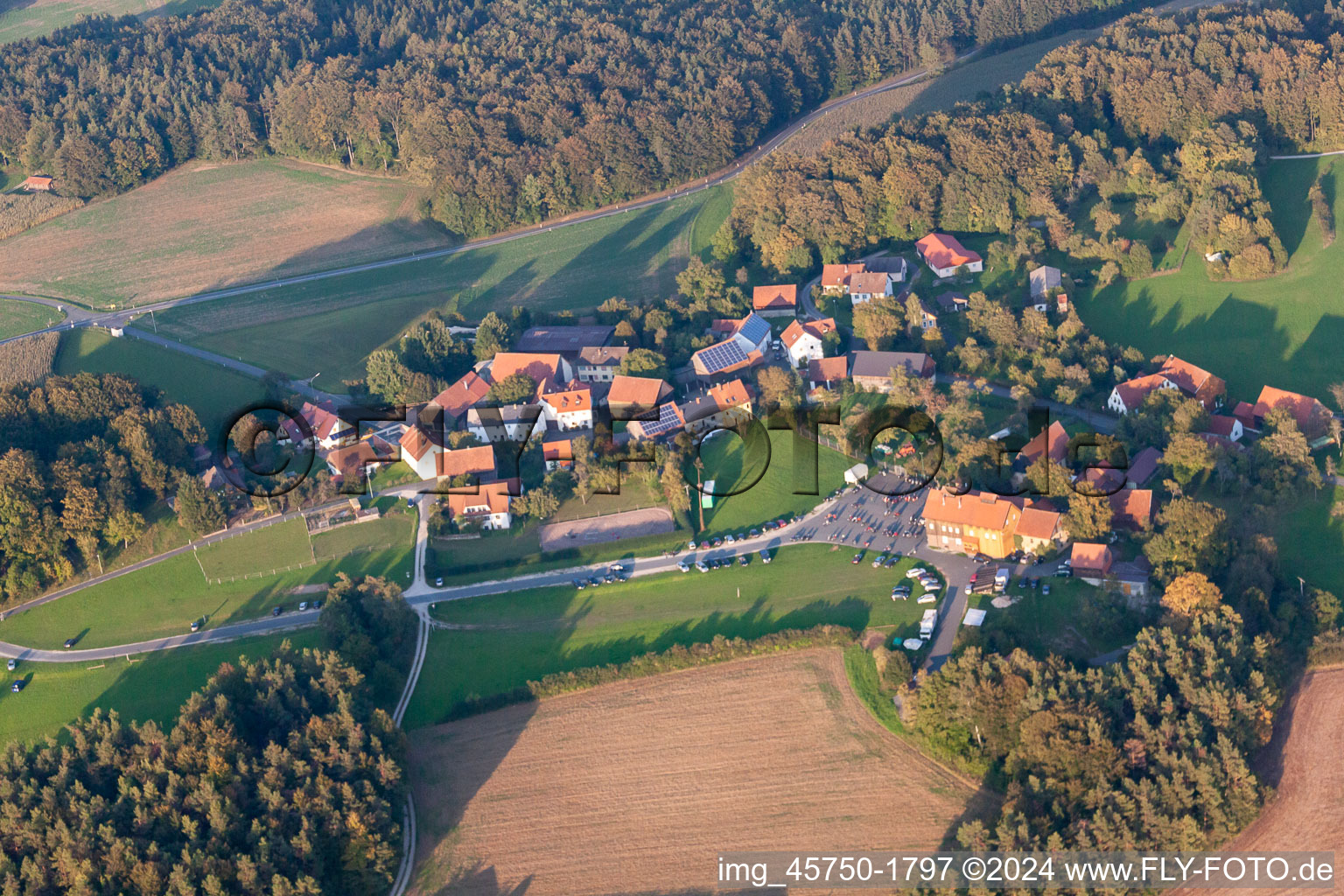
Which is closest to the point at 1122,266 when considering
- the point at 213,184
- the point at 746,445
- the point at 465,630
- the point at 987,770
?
the point at 746,445

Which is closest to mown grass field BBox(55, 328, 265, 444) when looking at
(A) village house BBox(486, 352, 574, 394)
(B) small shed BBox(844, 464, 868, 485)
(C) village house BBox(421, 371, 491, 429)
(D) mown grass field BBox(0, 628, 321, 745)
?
(C) village house BBox(421, 371, 491, 429)

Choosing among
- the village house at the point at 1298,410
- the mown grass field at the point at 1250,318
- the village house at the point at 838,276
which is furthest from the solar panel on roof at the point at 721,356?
the village house at the point at 1298,410

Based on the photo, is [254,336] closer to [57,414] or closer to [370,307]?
[370,307]

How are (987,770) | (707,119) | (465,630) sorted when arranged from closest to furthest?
(987,770) < (465,630) < (707,119)

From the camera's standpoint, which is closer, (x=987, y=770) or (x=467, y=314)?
(x=987, y=770)

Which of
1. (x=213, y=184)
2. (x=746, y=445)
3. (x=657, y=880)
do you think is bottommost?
(x=657, y=880)

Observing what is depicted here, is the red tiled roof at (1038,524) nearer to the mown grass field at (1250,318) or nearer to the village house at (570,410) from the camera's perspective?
the mown grass field at (1250,318)

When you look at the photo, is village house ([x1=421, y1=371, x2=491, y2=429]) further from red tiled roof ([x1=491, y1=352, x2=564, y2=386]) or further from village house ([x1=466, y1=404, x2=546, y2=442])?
village house ([x1=466, y1=404, x2=546, y2=442])
